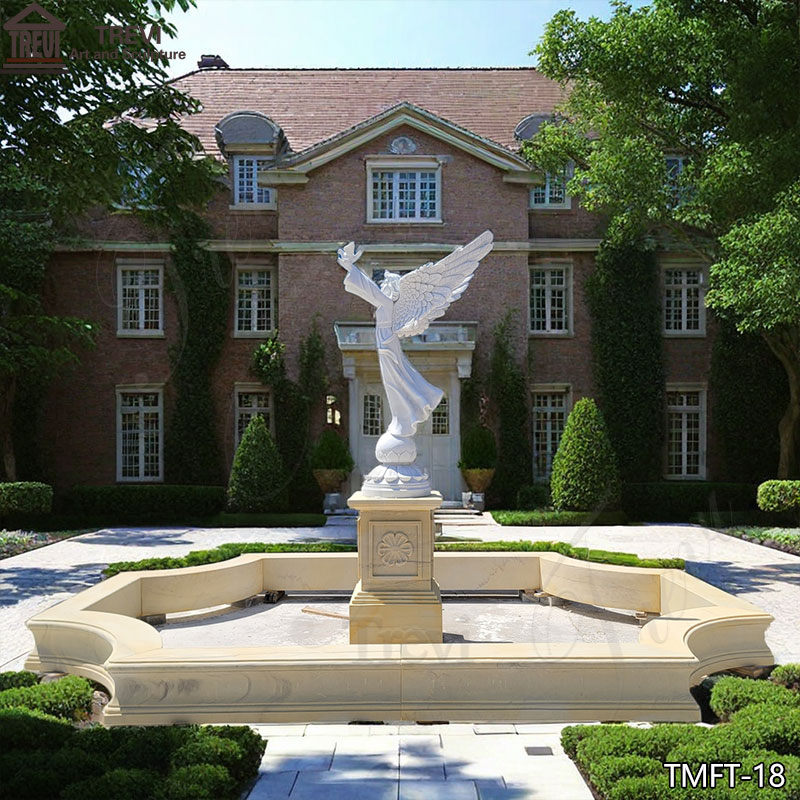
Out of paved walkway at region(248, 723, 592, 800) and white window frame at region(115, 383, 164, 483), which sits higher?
white window frame at region(115, 383, 164, 483)

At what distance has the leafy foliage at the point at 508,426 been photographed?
2264cm

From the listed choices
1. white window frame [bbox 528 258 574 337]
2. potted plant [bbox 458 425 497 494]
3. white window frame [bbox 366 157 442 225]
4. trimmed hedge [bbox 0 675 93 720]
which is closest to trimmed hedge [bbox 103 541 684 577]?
trimmed hedge [bbox 0 675 93 720]

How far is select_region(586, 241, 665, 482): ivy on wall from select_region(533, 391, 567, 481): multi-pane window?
3.80 feet

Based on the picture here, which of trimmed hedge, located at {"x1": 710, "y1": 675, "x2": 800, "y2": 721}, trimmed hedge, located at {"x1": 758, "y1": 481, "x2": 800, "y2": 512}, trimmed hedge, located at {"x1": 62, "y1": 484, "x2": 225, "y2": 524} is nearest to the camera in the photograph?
trimmed hedge, located at {"x1": 710, "y1": 675, "x2": 800, "y2": 721}

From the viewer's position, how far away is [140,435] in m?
23.8

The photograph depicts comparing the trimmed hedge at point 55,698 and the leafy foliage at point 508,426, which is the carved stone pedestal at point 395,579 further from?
the leafy foliage at point 508,426

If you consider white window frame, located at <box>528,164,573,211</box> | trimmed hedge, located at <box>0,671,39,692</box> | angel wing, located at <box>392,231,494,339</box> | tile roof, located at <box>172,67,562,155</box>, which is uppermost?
tile roof, located at <box>172,67,562,155</box>

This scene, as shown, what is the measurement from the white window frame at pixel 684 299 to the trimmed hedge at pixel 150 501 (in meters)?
12.8

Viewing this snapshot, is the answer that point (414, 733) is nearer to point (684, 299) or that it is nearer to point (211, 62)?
point (684, 299)

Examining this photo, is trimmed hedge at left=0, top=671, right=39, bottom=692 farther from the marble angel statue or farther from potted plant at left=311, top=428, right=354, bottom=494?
potted plant at left=311, top=428, right=354, bottom=494

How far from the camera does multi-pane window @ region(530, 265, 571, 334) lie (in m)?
23.9

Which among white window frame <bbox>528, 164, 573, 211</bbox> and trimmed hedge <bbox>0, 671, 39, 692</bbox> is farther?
white window frame <bbox>528, 164, 573, 211</bbox>

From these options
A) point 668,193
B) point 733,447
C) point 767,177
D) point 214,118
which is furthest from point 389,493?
point 214,118

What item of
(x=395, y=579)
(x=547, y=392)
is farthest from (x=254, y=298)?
(x=395, y=579)
